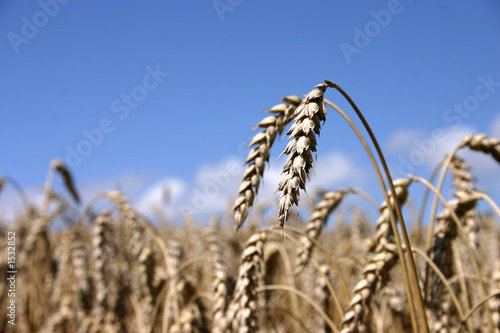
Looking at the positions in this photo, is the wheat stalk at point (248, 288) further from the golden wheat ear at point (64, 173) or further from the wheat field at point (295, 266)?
the golden wheat ear at point (64, 173)

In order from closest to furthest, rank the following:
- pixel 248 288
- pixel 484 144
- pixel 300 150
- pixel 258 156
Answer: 1. pixel 300 150
2. pixel 258 156
3. pixel 248 288
4. pixel 484 144

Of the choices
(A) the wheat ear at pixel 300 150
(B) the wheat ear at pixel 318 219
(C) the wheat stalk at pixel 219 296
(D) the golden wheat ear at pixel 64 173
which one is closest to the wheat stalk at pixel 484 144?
(B) the wheat ear at pixel 318 219

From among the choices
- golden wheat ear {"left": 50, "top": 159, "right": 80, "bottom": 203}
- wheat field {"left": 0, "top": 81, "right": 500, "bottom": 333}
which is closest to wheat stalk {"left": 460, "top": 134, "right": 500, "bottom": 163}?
wheat field {"left": 0, "top": 81, "right": 500, "bottom": 333}

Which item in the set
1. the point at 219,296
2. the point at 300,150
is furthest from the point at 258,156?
the point at 219,296

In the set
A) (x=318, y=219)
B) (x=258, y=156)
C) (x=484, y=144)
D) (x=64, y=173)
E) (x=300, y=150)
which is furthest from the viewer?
(x=64, y=173)

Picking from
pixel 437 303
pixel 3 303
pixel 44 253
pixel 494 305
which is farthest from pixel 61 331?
pixel 494 305

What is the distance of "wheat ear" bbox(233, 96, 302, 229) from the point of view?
1.28 meters

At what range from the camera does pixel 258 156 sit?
1349 millimetres

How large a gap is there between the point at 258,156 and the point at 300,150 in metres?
0.43

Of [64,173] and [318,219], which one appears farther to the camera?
[64,173]

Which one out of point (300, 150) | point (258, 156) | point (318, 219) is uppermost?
point (318, 219)

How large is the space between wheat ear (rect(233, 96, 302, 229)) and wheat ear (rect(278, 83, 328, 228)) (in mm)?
188

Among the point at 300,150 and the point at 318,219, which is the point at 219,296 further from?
the point at 300,150

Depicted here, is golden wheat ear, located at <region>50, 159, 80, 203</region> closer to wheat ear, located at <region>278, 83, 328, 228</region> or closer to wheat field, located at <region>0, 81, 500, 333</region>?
wheat field, located at <region>0, 81, 500, 333</region>
